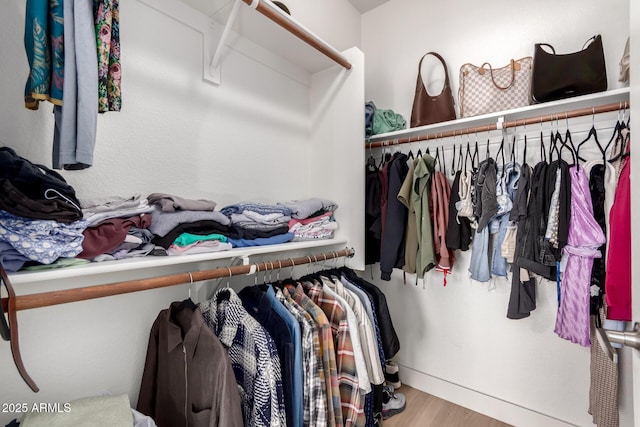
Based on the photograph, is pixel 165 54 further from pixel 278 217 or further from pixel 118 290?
pixel 118 290

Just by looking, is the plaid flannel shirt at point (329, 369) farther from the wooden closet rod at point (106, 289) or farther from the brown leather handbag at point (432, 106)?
the brown leather handbag at point (432, 106)

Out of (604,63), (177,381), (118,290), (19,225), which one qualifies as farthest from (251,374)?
(604,63)

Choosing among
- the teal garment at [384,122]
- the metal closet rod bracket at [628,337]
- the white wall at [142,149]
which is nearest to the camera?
the metal closet rod bracket at [628,337]

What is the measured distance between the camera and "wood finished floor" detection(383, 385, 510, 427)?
176 cm

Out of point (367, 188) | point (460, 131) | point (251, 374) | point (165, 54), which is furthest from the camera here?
point (367, 188)

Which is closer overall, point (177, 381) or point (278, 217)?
point (177, 381)

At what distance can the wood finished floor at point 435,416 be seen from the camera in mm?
1757

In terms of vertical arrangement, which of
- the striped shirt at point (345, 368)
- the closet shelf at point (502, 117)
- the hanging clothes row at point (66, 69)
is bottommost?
the striped shirt at point (345, 368)

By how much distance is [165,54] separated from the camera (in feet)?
4.13

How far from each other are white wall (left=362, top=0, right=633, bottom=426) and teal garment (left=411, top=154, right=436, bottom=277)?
1.04 ft

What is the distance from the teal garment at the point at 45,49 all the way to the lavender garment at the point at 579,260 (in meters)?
1.92

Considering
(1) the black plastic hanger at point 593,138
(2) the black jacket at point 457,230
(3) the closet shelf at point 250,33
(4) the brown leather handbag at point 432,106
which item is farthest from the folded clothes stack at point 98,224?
(1) the black plastic hanger at point 593,138

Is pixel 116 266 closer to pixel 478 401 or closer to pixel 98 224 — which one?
pixel 98 224

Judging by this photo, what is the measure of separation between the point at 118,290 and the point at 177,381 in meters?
0.41
